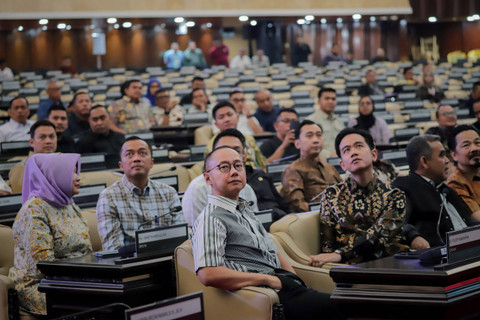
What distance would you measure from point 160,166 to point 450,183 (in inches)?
82.6

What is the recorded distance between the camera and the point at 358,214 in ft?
10.4

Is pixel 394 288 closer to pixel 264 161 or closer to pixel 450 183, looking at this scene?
pixel 450 183

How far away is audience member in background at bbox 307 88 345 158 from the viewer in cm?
692

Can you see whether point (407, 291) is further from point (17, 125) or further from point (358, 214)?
point (17, 125)

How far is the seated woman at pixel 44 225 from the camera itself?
9.57 ft

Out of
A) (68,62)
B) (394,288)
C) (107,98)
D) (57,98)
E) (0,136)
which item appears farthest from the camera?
(68,62)

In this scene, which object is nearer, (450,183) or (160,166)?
(450,183)

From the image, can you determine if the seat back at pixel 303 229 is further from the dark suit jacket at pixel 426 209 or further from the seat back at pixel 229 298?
the seat back at pixel 229 298

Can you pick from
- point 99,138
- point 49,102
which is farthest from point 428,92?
point 99,138

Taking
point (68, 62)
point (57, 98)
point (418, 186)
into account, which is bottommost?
point (418, 186)

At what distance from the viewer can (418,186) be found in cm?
345

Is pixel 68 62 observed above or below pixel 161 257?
above

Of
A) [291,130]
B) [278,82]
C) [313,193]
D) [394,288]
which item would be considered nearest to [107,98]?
[278,82]

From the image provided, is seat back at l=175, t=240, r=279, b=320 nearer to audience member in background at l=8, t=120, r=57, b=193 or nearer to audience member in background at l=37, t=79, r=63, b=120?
audience member in background at l=8, t=120, r=57, b=193
